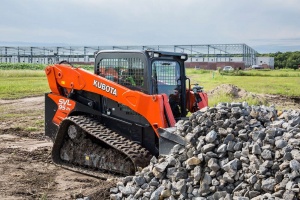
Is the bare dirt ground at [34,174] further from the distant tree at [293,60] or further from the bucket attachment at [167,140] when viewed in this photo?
the distant tree at [293,60]

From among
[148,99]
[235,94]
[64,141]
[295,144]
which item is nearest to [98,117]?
[64,141]

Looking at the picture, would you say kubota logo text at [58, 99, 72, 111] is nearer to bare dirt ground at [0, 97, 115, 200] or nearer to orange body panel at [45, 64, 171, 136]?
orange body panel at [45, 64, 171, 136]

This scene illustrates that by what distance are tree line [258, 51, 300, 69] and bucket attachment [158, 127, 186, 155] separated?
Result: 76744mm

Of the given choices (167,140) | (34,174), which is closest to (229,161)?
(167,140)

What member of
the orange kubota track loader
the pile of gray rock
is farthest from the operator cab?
the pile of gray rock

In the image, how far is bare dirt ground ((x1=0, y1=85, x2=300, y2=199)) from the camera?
23.5 ft

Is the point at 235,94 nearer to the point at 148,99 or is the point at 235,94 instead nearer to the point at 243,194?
the point at 148,99

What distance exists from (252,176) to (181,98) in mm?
3457

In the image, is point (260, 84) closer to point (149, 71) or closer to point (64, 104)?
point (64, 104)


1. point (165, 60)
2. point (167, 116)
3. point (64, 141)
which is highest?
point (165, 60)

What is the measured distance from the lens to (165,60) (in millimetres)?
8469

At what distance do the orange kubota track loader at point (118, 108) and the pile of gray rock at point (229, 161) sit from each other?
0.57 meters

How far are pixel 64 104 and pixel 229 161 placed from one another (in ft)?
14.4

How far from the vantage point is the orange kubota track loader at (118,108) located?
7.63 meters
